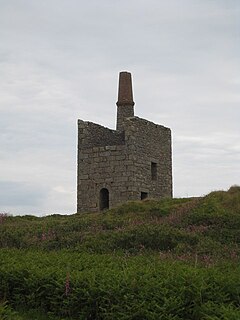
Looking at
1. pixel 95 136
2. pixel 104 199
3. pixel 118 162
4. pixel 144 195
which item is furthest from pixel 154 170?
pixel 95 136

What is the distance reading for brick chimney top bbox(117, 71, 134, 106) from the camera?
3152 centimetres

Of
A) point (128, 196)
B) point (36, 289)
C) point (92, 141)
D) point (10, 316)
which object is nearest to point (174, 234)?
point (36, 289)

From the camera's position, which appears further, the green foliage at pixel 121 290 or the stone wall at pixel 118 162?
the stone wall at pixel 118 162

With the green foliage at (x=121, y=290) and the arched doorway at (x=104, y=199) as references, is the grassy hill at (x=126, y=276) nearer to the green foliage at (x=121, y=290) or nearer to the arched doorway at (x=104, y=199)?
the green foliage at (x=121, y=290)

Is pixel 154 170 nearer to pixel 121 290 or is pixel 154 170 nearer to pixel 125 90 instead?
pixel 125 90

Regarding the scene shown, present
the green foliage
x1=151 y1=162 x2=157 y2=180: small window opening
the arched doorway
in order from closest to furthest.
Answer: the green foliage < the arched doorway < x1=151 y1=162 x2=157 y2=180: small window opening

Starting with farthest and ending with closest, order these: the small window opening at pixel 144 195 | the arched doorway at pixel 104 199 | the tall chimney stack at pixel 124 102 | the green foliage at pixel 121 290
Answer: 1. the tall chimney stack at pixel 124 102
2. the small window opening at pixel 144 195
3. the arched doorway at pixel 104 199
4. the green foliage at pixel 121 290

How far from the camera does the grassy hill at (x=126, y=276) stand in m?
8.34

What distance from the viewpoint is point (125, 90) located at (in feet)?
104

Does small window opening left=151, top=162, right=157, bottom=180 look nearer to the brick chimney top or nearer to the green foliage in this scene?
the brick chimney top

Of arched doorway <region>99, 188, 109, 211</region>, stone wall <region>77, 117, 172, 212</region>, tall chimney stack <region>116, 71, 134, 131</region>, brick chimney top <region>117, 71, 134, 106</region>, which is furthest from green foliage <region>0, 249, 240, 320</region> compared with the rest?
brick chimney top <region>117, 71, 134, 106</region>

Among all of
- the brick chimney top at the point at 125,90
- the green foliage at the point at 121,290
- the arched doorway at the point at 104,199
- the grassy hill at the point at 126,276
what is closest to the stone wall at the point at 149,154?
the arched doorway at the point at 104,199

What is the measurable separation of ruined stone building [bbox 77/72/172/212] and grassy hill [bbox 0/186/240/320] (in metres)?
9.52

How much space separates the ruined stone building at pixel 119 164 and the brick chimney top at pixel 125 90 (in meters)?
2.48
